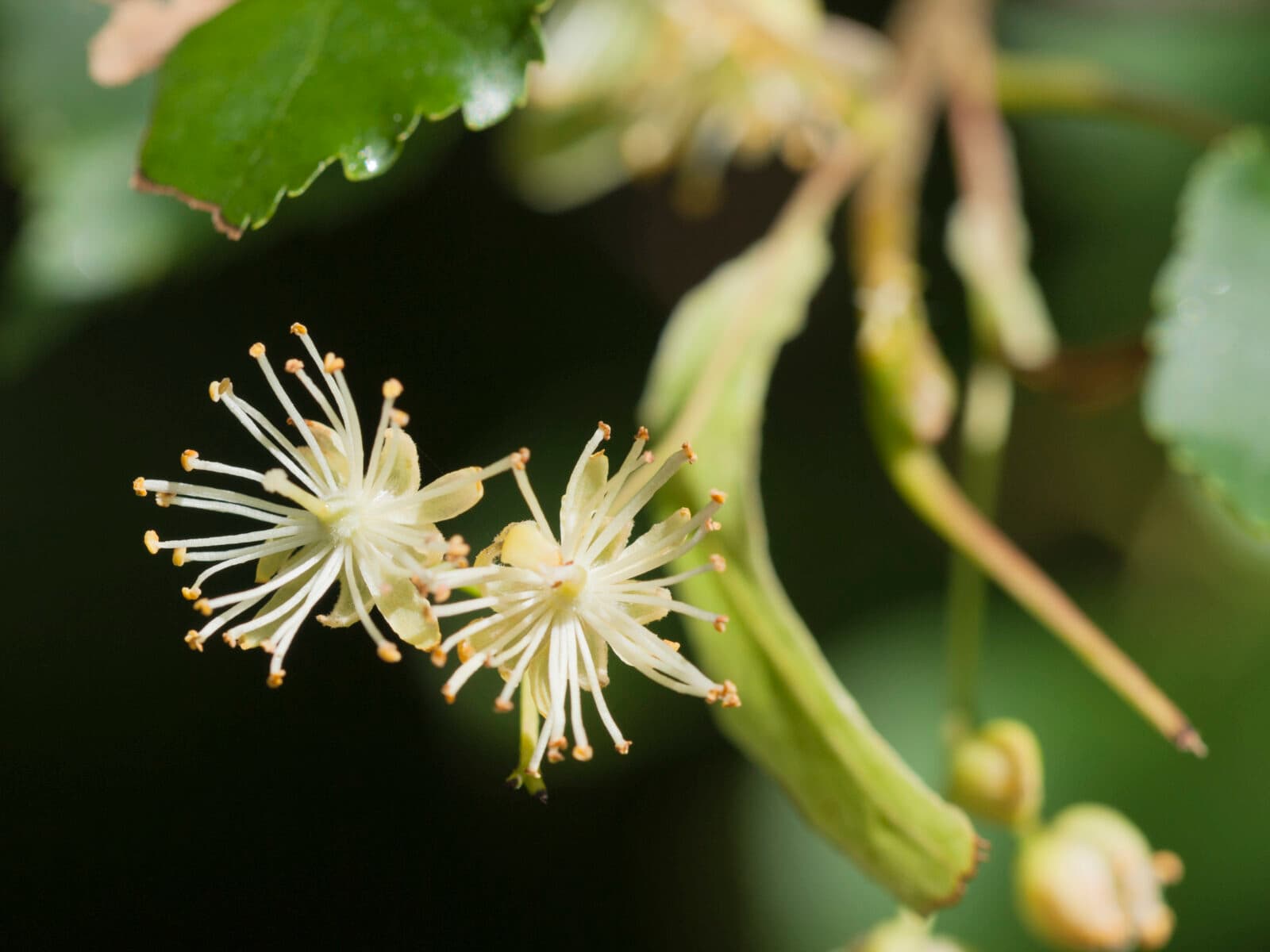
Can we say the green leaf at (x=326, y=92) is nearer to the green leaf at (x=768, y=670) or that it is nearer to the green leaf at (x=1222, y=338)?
the green leaf at (x=768, y=670)

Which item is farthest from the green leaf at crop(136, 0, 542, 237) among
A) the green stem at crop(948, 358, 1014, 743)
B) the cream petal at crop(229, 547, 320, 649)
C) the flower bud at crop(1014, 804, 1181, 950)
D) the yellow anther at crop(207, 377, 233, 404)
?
the flower bud at crop(1014, 804, 1181, 950)

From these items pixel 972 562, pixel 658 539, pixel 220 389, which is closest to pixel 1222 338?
pixel 972 562

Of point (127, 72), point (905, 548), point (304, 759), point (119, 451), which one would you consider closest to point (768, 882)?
point (905, 548)

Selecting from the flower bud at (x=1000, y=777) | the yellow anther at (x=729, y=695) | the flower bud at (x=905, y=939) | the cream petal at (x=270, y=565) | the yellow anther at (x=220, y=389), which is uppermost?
Answer: the yellow anther at (x=220, y=389)

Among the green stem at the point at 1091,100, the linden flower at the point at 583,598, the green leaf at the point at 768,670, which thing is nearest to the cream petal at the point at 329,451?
the linden flower at the point at 583,598

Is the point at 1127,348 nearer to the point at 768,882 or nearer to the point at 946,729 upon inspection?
the point at 946,729

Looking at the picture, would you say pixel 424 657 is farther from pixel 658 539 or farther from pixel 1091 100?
pixel 1091 100
